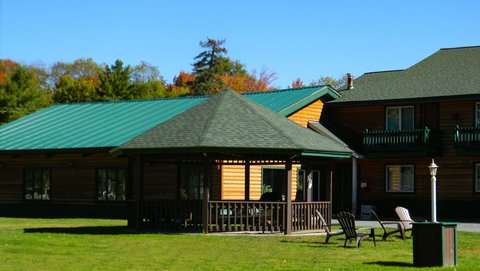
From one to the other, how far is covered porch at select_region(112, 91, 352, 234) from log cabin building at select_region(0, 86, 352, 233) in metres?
0.03

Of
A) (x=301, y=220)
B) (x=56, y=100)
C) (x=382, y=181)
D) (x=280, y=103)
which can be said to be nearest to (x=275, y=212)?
(x=301, y=220)

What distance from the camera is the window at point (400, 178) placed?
36312 mm

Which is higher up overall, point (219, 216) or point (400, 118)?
point (400, 118)

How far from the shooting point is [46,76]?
266 ft

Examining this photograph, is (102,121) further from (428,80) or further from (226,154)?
(428,80)

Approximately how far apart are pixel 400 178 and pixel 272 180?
656 cm

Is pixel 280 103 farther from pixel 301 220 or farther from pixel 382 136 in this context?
pixel 301 220

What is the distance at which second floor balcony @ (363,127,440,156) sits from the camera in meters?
34.5

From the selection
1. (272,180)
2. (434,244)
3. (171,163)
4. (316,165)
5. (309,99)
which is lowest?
(434,244)

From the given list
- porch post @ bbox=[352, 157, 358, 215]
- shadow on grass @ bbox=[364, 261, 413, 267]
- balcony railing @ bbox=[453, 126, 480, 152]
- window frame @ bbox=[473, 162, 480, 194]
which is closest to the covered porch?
shadow on grass @ bbox=[364, 261, 413, 267]

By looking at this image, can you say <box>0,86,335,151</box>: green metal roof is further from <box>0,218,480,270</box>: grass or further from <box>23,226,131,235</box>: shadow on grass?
<box>0,218,480,270</box>: grass

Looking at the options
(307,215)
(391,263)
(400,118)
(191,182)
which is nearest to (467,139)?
(400,118)

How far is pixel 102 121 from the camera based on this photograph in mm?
37219

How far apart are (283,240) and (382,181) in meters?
16.5
